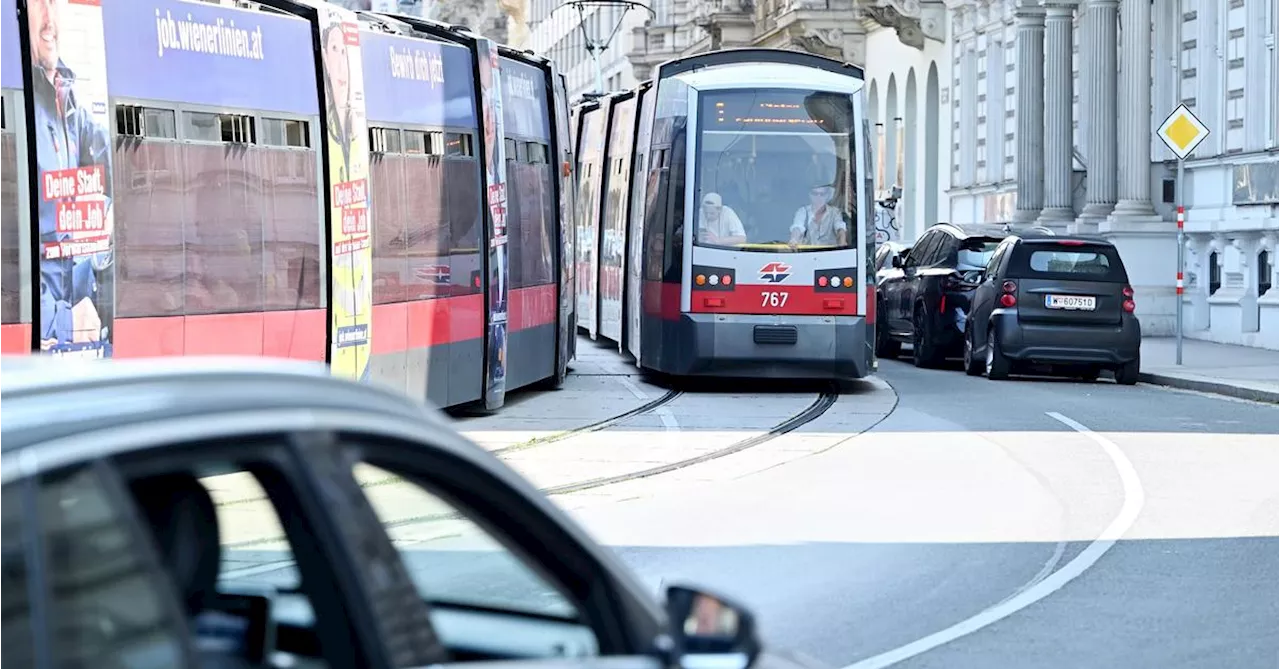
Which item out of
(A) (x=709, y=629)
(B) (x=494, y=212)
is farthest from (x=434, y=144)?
(A) (x=709, y=629)

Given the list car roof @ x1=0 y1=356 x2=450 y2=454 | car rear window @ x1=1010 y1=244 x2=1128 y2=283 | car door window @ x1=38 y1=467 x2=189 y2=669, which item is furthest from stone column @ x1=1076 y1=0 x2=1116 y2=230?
car door window @ x1=38 y1=467 x2=189 y2=669

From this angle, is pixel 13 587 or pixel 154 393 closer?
pixel 13 587

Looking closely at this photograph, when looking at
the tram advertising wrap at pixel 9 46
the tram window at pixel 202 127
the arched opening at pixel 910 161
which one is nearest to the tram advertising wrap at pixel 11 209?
the tram advertising wrap at pixel 9 46

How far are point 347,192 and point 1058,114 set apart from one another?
26.6 metres

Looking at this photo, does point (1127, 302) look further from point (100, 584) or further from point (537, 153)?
point (100, 584)

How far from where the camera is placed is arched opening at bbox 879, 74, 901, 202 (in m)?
56.6

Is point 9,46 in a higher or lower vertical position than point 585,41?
lower

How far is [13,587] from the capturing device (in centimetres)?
227

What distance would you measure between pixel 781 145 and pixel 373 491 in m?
19.6

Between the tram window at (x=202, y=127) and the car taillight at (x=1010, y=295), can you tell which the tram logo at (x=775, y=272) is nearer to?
the car taillight at (x=1010, y=295)

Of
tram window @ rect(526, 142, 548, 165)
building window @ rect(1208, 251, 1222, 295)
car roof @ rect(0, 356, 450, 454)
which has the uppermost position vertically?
tram window @ rect(526, 142, 548, 165)

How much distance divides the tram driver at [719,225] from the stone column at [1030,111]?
20.6 m

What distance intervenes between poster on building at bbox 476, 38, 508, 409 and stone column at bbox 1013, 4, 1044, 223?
23999 mm

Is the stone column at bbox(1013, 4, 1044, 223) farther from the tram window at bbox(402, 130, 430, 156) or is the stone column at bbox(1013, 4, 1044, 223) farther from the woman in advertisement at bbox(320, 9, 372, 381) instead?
the woman in advertisement at bbox(320, 9, 372, 381)
